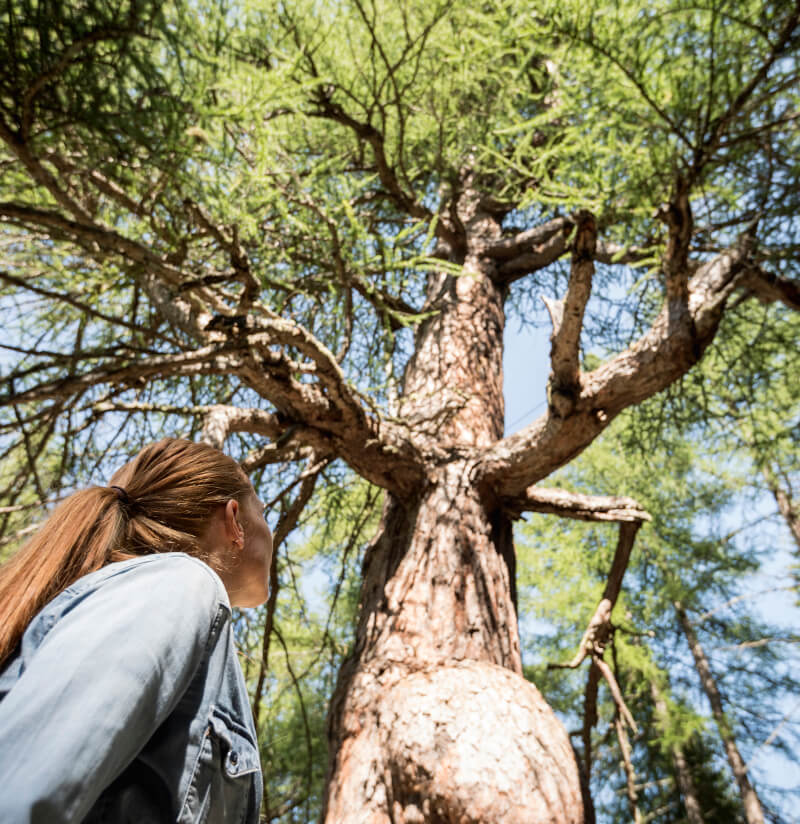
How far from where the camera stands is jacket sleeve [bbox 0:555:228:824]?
0.67m

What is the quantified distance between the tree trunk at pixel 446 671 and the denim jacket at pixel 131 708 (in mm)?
1016

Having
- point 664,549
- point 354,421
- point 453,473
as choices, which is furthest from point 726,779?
point 354,421

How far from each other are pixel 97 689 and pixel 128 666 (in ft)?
0.15

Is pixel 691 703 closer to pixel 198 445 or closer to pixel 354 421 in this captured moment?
pixel 354 421

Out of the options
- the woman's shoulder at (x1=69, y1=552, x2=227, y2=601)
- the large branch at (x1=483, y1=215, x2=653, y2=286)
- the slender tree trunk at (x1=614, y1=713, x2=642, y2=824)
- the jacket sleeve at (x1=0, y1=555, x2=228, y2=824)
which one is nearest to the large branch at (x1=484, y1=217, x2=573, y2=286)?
the large branch at (x1=483, y1=215, x2=653, y2=286)

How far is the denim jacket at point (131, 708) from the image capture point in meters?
0.68

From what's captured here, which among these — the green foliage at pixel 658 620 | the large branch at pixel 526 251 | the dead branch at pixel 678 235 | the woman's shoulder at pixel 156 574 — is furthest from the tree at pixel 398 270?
the green foliage at pixel 658 620

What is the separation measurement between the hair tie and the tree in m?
0.53

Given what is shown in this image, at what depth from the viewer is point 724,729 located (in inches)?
303

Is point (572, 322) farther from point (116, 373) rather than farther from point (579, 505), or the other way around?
point (116, 373)

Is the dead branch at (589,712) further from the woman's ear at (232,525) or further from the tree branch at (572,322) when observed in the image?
the woman's ear at (232,525)

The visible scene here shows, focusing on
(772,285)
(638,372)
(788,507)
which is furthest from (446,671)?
(788,507)

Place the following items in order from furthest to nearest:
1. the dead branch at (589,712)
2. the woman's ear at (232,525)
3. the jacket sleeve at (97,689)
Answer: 1. the dead branch at (589,712)
2. the woman's ear at (232,525)
3. the jacket sleeve at (97,689)

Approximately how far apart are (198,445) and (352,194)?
2390 mm
